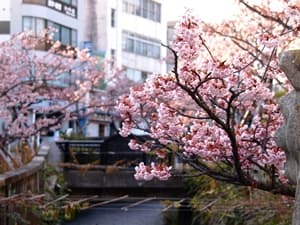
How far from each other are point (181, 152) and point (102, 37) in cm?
4505

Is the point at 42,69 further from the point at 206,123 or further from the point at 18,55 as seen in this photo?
the point at 206,123

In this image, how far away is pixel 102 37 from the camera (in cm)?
5156

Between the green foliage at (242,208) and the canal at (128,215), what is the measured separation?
1772 millimetres

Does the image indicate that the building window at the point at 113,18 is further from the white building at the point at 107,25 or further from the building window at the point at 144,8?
the building window at the point at 144,8

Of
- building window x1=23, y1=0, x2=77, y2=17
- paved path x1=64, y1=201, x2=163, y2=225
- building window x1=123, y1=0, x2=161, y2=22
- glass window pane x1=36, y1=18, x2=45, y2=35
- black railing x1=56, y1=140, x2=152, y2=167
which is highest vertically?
building window x1=123, y1=0, x2=161, y2=22

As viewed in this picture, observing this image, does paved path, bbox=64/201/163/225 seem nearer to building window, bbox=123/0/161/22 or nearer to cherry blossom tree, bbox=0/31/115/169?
cherry blossom tree, bbox=0/31/115/169

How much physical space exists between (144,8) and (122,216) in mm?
42251

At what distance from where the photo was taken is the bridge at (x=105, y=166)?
18781 millimetres

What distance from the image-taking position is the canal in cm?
1409

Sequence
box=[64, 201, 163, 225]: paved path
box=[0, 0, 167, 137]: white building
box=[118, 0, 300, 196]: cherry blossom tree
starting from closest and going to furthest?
box=[118, 0, 300, 196]: cherry blossom tree
box=[64, 201, 163, 225]: paved path
box=[0, 0, 167, 137]: white building

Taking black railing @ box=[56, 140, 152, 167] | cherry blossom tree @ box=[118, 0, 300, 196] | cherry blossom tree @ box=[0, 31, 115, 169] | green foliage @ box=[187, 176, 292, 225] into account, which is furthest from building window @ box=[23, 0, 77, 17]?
cherry blossom tree @ box=[118, 0, 300, 196]

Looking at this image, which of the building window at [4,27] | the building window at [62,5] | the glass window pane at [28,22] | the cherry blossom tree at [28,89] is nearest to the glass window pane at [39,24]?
the glass window pane at [28,22]

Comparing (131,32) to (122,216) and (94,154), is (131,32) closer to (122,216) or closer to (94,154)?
(94,154)

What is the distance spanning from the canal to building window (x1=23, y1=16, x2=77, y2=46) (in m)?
25.0
